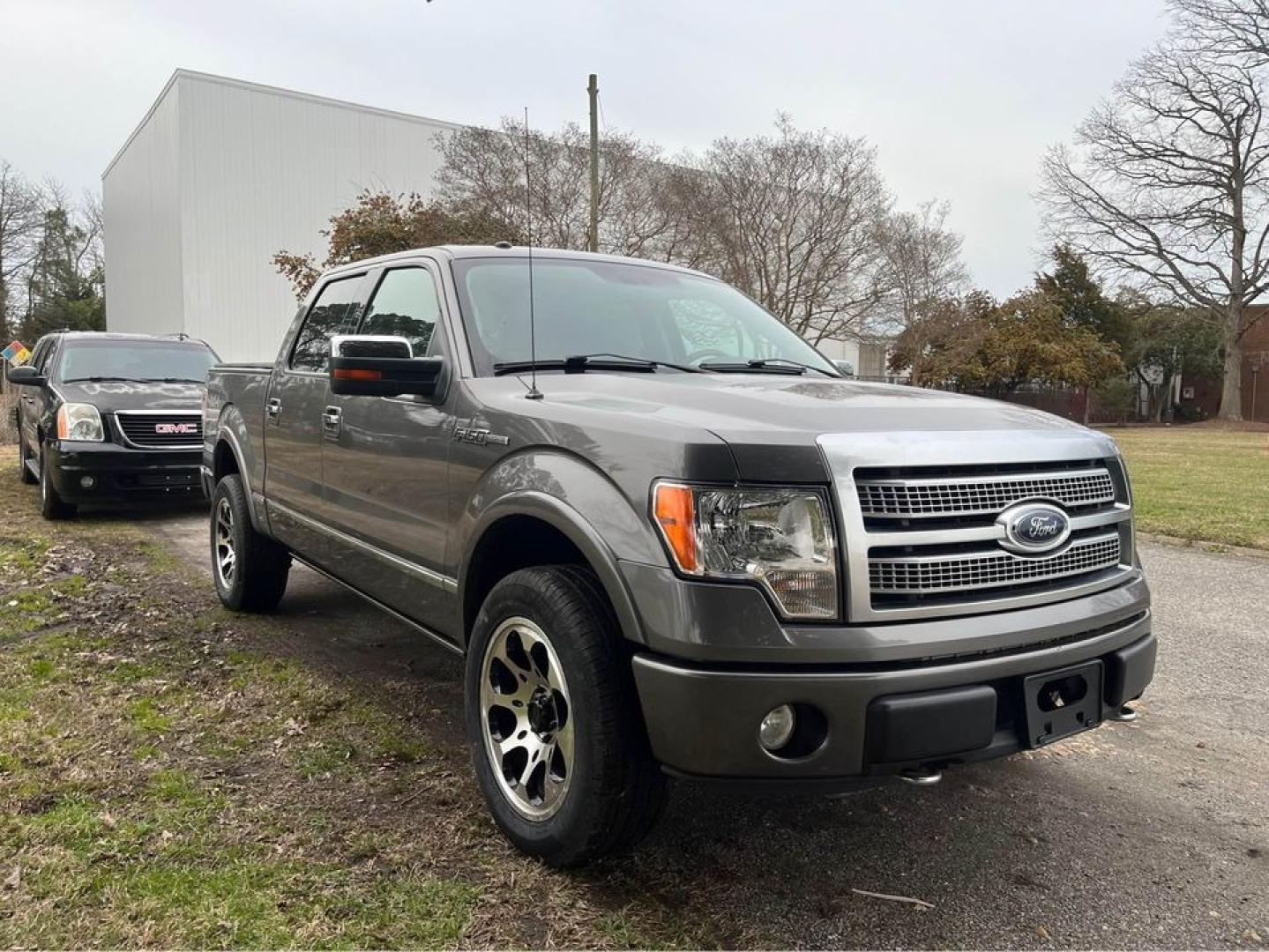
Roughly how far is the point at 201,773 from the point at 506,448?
64.8 inches

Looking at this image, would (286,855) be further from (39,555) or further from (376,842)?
(39,555)

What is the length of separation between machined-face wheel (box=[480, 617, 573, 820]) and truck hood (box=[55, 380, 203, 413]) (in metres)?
7.11

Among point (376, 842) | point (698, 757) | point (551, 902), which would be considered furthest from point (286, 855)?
point (698, 757)

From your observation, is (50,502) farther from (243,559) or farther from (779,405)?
(779,405)

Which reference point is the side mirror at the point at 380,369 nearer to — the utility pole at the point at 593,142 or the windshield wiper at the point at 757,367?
the windshield wiper at the point at 757,367

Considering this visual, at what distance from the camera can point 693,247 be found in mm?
25562

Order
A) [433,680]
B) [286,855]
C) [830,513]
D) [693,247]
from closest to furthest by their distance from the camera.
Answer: [830,513]
[286,855]
[433,680]
[693,247]

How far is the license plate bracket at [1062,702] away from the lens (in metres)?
2.42

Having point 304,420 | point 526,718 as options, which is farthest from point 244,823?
point 304,420

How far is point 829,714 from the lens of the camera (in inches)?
87.2

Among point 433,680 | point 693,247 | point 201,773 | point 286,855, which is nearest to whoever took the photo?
point 286,855

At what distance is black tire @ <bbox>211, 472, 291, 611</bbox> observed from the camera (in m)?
5.21

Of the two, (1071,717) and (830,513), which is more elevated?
(830,513)

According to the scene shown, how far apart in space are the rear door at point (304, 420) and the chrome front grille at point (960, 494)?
2.73m
